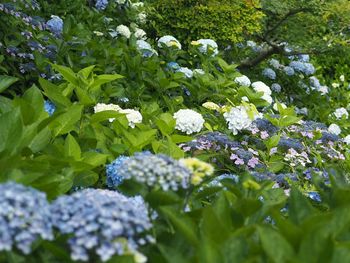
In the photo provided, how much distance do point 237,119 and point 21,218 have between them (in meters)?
2.49

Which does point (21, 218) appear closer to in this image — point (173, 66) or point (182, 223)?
point (182, 223)

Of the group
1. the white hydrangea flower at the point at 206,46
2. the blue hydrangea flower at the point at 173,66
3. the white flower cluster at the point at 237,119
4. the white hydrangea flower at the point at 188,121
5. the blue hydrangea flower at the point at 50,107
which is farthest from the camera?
the white hydrangea flower at the point at 206,46

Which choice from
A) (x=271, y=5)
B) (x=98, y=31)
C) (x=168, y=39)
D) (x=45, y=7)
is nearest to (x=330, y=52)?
(x=271, y=5)

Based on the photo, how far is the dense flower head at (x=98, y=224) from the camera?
106 centimetres

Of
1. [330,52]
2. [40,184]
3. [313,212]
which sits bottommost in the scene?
[330,52]

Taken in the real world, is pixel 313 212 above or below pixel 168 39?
above

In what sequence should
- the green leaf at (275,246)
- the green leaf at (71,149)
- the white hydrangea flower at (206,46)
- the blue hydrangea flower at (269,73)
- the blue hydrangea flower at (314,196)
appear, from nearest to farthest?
the green leaf at (275,246), the green leaf at (71,149), the blue hydrangea flower at (314,196), the white hydrangea flower at (206,46), the blue hydrangea flower at (269,73)

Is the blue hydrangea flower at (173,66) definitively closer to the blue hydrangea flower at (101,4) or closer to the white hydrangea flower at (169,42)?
the white hydrangea flower at (169,42)

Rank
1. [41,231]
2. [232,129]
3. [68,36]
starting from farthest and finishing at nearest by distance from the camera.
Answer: [68,36] → [232,129] → [41,231]

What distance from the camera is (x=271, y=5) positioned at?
579 cm

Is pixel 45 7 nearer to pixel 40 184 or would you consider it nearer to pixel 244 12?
pixel 244 12

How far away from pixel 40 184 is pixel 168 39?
147 inches

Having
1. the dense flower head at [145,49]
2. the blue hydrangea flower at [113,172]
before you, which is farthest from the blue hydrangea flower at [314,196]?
the dense flower head at [145,49]

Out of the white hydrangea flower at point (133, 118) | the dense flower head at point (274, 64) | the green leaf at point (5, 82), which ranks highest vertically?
the green leaf at point (5, 82)
